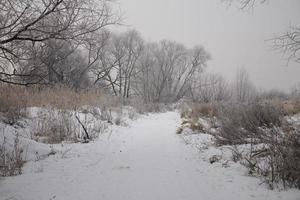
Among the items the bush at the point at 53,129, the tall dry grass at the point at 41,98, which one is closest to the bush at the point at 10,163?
the bush at the point at 53,129

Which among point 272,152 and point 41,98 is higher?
point 41,98

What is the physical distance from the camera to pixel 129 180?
10.3 feet

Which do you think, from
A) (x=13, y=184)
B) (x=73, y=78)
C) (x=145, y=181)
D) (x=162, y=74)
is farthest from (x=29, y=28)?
(x=162, y=74)

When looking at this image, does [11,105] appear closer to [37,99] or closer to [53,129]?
[53,129]

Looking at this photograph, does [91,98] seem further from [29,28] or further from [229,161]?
[229,161]

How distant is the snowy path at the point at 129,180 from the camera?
2648 mm

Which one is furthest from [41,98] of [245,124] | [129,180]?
[245,124]

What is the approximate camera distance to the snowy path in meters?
2.65

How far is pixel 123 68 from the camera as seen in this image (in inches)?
1435

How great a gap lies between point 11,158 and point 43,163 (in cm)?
49

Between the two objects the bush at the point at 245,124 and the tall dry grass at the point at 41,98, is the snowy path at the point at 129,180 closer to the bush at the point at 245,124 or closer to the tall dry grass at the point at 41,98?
the bush at the point at 245,124

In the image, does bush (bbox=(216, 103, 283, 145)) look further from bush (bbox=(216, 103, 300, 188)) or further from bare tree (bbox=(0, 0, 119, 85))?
bare tree (bbox=(0, 0, 119, 85))

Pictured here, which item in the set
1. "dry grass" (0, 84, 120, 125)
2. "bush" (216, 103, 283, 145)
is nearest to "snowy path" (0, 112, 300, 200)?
"bush" (216, 103, 283, 145)

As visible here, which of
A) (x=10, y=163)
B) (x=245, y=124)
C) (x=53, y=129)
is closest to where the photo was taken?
(x=10, y=163)
